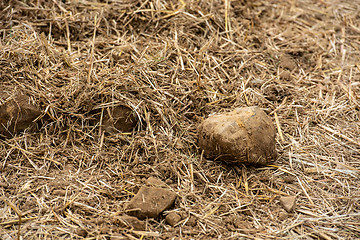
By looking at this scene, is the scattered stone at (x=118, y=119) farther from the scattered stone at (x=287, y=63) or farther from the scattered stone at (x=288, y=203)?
the scattered stone at (x=287, y=63)

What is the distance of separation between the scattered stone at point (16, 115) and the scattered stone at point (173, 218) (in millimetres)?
1284

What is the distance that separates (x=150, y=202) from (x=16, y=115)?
124cm

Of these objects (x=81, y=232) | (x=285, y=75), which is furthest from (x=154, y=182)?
(x=285, y=75)

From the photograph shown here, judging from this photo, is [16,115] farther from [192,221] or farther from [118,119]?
[192,221]

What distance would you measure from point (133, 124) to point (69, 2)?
1.52 m

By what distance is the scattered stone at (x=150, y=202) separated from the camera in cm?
263

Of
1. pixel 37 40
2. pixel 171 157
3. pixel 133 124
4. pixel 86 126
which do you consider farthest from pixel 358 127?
pixel 37 40

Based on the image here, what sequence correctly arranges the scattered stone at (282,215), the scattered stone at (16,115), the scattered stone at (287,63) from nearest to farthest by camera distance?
the scattered stone at (282,215) < the scattered stone at (16,115) < the scattered stone at (287,63)

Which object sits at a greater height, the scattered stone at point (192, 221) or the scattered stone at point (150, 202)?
the scattered stone at point (150, 202)

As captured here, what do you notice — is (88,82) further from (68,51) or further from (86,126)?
(68,51)

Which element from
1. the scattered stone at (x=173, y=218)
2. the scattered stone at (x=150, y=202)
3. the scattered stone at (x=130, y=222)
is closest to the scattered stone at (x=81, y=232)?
the scattered stone at (x=130, y=222)

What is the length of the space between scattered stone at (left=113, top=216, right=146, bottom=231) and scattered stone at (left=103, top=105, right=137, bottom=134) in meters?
0.82

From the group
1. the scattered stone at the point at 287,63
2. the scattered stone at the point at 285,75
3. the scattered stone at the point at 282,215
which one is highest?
the scattered stone at the point at 287,63

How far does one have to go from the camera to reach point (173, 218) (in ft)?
8.67
